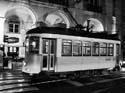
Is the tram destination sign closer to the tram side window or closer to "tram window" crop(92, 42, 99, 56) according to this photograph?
"tram window" crop(92, 42, 99, 56)

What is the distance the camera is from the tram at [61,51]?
11.2 m

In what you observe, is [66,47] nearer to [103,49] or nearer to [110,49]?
[103,49]

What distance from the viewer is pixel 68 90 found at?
9320mm

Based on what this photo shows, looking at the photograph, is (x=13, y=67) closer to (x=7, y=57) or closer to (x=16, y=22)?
(x=7, y=57)

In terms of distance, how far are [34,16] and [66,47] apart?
9.27m

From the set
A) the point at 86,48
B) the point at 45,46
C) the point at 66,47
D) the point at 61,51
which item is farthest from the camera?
the point at 86,48

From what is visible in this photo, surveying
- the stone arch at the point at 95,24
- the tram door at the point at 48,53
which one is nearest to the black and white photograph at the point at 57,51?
the tram door at the point at 48,53

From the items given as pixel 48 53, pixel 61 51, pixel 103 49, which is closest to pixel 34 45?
pixel 48 53

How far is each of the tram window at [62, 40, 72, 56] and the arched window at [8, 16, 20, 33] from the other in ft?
32.1

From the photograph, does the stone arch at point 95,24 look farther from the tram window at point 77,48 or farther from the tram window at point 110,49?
the tram window at point 77,48

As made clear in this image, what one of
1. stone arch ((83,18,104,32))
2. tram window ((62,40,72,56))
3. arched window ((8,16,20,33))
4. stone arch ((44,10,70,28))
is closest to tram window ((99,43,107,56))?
tram window ((62,40,72,56))

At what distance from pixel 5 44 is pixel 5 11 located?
332 centimetres

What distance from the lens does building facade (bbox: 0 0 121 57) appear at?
18.6 m

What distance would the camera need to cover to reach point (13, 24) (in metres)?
20.0
